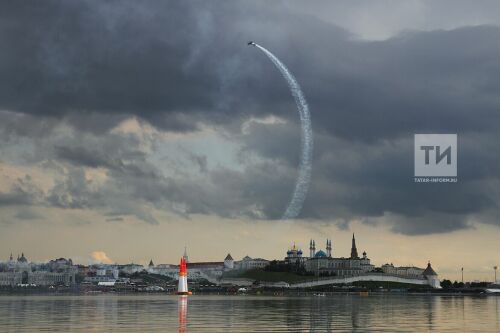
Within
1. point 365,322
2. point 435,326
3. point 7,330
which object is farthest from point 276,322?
point 7,330

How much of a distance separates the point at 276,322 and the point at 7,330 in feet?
90.9

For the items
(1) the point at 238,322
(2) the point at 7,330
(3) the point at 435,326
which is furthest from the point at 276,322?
(2) the point at 7,330

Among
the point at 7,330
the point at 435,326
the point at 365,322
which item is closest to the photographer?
the point at 7,330

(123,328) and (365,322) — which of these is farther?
(365,322)

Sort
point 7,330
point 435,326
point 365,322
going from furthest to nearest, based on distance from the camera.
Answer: point 365,322 → point 435,326 → point 7,330

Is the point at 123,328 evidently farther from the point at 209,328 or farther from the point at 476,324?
the point at 476,324

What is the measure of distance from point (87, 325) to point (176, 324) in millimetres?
9100

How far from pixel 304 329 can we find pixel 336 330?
3.19 m

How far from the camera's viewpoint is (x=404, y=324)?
74875 mm

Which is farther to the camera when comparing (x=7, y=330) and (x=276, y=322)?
(x=276, y=322)

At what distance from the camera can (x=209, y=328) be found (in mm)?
68188

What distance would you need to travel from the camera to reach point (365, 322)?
77.6 meters

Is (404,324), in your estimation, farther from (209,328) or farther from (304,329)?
(209,328)

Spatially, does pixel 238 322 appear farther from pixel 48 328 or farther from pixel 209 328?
pixel 48 328
